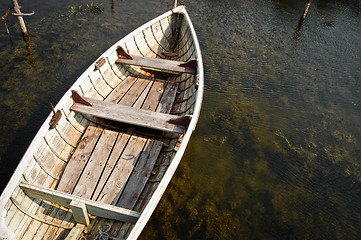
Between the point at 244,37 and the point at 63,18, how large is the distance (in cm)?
902

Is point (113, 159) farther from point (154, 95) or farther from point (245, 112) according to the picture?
point (245, 112)

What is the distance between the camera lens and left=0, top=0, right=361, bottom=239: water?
21.7 feet

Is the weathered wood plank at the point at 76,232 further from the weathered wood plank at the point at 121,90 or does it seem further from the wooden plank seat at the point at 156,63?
the wooden plank seat at the point at 156,63

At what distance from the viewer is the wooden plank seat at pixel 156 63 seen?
7.87m

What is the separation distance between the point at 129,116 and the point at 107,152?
98 cm

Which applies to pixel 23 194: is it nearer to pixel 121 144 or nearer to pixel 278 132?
pixel 121 144

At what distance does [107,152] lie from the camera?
598cm

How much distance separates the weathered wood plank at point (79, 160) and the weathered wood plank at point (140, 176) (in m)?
1.10

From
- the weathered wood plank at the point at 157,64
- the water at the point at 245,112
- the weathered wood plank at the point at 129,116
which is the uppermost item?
the weathered wood plank at the point at 157,64

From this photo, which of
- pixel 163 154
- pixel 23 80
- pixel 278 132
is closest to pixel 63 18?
pixel 23 80

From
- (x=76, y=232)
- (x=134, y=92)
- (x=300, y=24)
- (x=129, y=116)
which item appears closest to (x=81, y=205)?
(x=76, y=232)

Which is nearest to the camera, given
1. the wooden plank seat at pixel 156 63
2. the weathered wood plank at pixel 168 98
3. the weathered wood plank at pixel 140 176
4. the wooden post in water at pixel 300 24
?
the weathered wood plank at pixel 140 176

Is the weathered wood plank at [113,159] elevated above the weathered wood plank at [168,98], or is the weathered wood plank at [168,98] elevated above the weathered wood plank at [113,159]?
the weathered wood plank at [168,98]

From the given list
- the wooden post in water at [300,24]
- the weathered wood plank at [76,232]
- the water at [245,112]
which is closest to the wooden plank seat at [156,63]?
the water at [245,112]
